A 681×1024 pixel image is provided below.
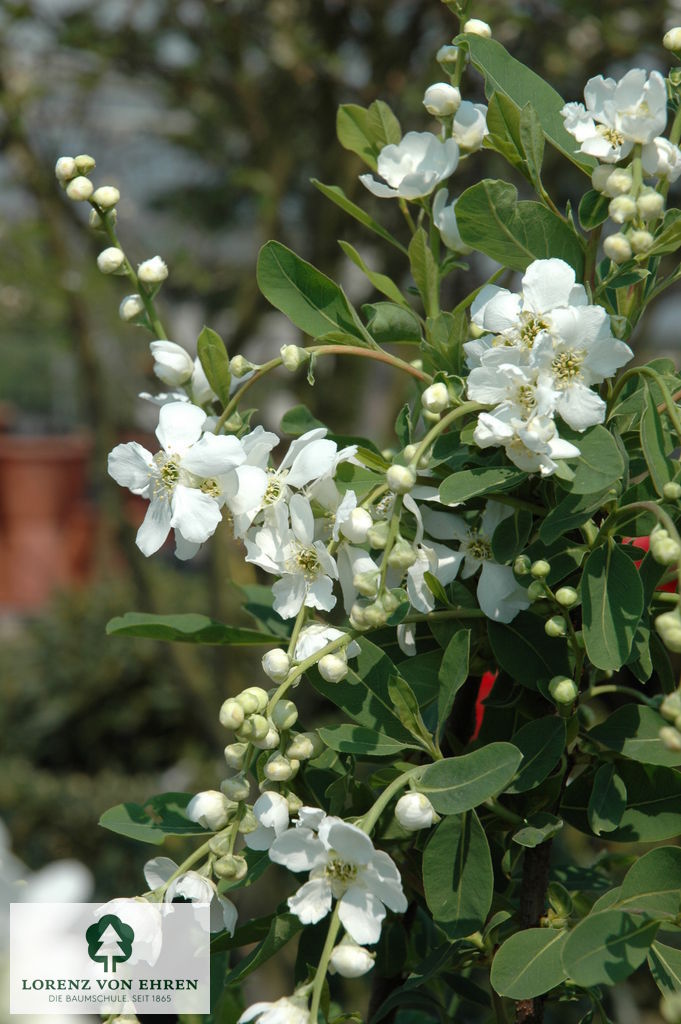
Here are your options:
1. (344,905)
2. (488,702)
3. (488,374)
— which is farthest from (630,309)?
(344,905)

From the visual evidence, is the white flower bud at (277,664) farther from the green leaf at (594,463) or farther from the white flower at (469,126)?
the white flower at (469,126)

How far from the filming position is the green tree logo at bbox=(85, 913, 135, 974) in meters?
0.55

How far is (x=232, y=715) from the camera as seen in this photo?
51cm

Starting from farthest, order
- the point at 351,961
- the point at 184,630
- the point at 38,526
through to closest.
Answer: the point at 38,526 < the point at 184,630 < the point at 351,961

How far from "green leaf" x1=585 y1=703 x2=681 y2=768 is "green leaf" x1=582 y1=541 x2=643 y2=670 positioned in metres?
0.07

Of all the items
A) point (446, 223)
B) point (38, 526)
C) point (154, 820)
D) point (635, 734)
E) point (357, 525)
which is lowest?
point (38, 526)

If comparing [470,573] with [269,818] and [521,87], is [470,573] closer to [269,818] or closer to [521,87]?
[269,818]

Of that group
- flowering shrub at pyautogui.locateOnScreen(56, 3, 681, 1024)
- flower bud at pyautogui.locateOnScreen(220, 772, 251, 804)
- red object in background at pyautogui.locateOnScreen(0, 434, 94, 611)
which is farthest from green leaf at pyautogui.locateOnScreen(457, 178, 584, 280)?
red object in background at pyautogui.locateOnScreen(0, 434, 94, 611)

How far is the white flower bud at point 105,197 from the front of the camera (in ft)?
2.16

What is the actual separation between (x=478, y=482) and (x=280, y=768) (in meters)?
0.18

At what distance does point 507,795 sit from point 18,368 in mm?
6905

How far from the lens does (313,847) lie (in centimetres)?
50

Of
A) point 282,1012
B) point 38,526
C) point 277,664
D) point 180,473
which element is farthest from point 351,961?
point 38,526

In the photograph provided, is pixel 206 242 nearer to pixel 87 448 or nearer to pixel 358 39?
pixel 87 448
